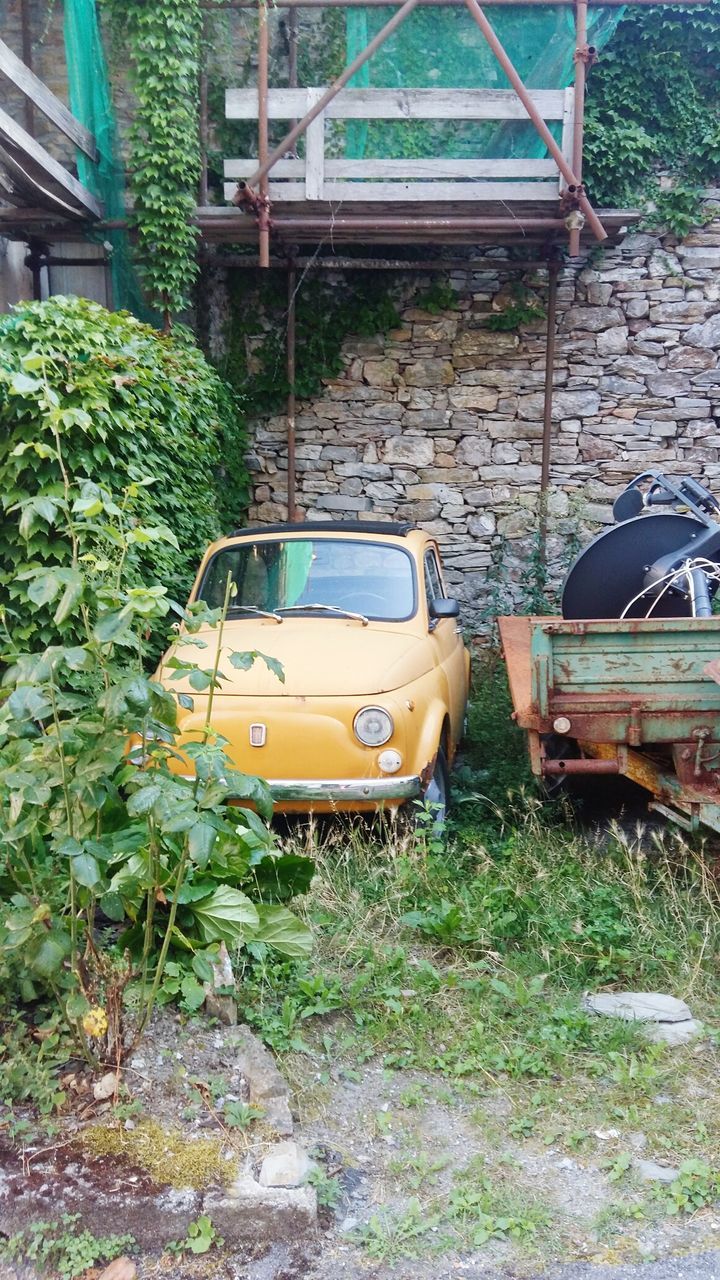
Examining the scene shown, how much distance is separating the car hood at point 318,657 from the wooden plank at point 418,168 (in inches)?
186

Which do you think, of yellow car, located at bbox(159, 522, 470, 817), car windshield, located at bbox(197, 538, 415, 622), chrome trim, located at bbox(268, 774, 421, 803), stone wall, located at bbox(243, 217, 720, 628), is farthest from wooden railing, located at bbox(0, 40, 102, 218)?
chrome trim, located at bbox(268, 774, 421, 803)

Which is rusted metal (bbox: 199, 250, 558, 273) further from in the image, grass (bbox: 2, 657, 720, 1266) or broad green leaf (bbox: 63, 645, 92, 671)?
broad green leaf (bbox: 63, 645, 92, 671)

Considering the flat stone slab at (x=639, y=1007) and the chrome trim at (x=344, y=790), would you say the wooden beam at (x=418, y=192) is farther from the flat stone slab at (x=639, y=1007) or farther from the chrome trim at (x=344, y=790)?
the flat stone slab at (x=639, y=1007)

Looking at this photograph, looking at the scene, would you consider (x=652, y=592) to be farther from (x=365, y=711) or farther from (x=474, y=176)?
(x=474, y=176)

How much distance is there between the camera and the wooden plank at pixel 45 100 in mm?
7516

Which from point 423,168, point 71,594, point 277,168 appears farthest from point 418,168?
point 71,594

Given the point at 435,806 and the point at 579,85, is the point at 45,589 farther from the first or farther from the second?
the point at 579,85

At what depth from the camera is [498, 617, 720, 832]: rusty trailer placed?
4.40 meters

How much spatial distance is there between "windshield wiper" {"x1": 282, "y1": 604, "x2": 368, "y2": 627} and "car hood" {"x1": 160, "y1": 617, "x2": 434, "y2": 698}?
0.14 ft

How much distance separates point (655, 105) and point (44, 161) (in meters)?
5.66

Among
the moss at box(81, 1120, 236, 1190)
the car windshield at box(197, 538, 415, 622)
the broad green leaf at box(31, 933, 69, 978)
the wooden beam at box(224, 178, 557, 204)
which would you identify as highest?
the wooden beam at box(224, 178, 557, 204)

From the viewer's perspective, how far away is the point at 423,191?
27.2ft

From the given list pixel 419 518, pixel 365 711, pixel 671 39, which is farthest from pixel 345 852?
pixel 671 39

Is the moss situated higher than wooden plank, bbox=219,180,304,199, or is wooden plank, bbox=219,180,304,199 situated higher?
wooden plank, bbox=219,180,304,199
